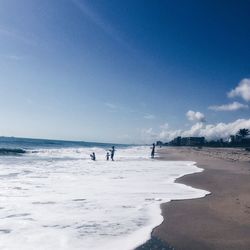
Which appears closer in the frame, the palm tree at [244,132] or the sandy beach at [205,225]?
the sandy beach at [205,225]

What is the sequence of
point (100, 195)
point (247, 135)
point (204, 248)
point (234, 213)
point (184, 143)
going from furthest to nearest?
point (184, 143) → point (247, 135) → point (100, 195) → point (234, 213) → point (204, 248)

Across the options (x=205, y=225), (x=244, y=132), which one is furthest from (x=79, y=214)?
(x=244, y=132)

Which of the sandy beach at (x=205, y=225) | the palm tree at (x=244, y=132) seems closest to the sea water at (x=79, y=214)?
the sandy beach at (x=205, y=225)

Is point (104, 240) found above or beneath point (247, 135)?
beneath

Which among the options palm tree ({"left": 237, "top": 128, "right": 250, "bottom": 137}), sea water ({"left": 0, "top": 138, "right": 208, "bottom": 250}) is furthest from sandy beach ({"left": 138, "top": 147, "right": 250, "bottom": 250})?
palm tree ({"left": 237, "top": 128, "right": 250, "bottom": 137})

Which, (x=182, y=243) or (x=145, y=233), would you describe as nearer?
(x=182, y=243)

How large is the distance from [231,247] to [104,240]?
2.47m

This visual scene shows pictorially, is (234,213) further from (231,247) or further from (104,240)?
(104,240)

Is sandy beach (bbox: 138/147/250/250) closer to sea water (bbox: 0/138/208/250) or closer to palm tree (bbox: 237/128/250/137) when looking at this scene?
sea water (bbox: 0/138/208/250)

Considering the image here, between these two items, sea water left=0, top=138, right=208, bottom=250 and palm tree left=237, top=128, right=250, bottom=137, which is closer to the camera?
sea water left=0, top=138, right=208, bottom=250

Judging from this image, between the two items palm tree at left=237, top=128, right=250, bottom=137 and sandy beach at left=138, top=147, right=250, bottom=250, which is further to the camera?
palm tree at left=237, top=128, right=250, bottom=137

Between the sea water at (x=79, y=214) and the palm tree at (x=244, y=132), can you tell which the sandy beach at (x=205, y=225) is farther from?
the palm tree at (x=244, y=132)

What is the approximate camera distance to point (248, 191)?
45.1 ft

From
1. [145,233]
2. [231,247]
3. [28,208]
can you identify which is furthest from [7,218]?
[231,247]
